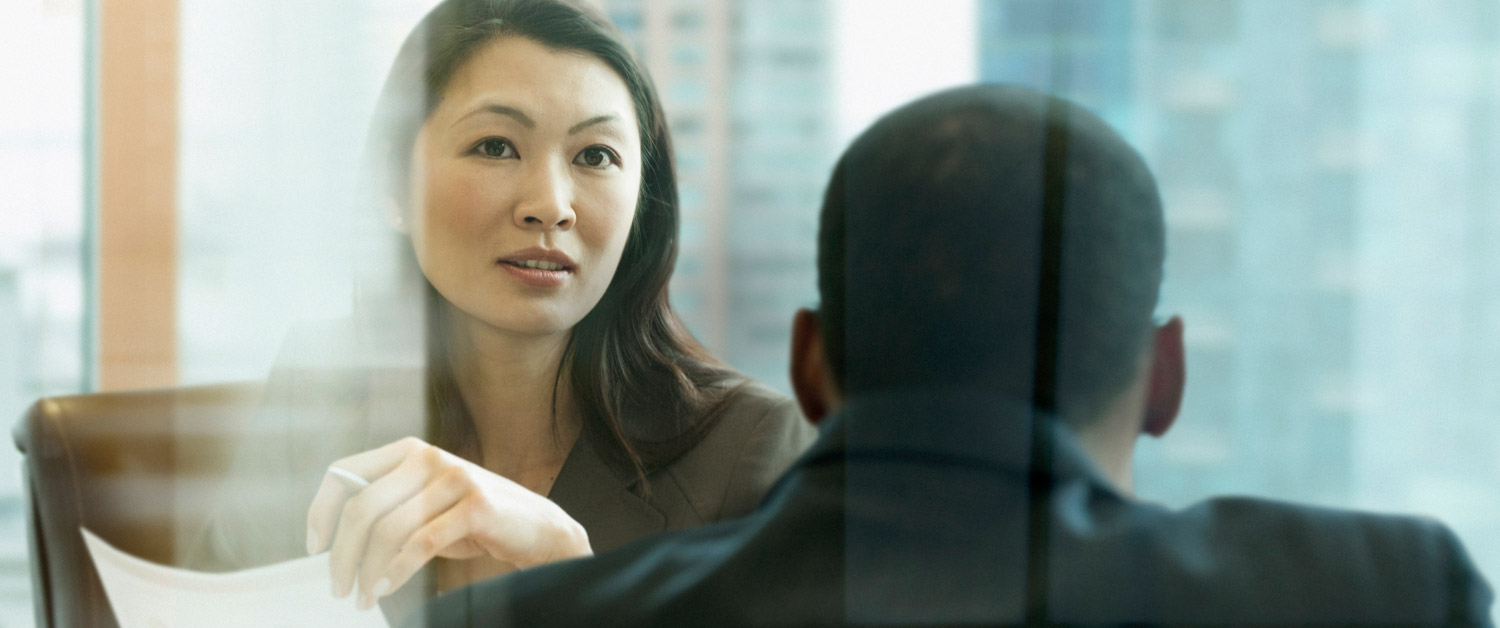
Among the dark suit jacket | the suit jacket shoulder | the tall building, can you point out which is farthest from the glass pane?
the suit jacket shoulder

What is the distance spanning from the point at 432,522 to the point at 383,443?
0.43 ft

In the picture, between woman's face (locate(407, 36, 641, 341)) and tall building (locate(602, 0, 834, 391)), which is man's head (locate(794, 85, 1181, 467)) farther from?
woman's face (locate(407, 36, 641, 341))

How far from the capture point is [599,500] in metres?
0.87

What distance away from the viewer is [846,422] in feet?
2.11

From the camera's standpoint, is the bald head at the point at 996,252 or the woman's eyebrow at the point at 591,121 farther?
the woman's eyebrow at the point at 591,121

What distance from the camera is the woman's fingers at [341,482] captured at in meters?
0.92

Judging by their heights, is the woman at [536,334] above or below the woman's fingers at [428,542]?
above

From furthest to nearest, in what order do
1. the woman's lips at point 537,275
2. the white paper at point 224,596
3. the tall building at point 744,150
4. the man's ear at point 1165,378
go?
the white paper at point 224,596 → the woman's lips at point 537,275 → the tall building at point 744,150 → the man's ear at point 1165,378

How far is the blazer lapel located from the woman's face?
0.12 metres

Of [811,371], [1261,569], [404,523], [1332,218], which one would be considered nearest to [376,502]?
[404,523]

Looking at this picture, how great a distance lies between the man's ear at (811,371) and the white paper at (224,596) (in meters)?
0.45

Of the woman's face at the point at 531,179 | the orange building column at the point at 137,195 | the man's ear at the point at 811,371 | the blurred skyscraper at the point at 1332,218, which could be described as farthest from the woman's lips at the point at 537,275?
the orange building column at the point at 137,195

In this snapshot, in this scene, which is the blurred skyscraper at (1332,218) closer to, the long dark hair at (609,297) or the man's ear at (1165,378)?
the man's ear at (1165,378)

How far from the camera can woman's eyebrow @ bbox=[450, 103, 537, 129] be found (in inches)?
32.9
